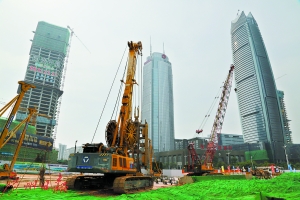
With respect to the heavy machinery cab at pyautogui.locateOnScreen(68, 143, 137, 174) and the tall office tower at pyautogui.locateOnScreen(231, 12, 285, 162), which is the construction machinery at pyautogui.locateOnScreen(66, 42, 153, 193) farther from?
the tall office tower at pyautogui.locateOnScreen(231, 12, 285, 162)

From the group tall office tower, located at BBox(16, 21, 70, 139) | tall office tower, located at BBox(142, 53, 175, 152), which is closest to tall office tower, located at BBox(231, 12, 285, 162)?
tall office tower, located at BBox(142, 53, 175, 152)

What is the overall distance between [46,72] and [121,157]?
6626 inches

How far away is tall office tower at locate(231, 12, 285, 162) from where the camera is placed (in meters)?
144

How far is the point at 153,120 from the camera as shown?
185 meters

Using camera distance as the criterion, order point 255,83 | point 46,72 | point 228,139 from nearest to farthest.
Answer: point 255,83
point 46,72
point 228,139

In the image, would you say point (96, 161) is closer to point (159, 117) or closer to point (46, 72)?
point (46, 72)

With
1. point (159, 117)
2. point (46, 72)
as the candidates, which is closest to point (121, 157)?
point (46, 72)

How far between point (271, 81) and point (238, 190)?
537 feet

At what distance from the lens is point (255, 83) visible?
150375 millimetres

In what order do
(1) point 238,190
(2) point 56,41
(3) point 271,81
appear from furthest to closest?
(2) point 56,41
(3) point 271,81
(1) point 238,190

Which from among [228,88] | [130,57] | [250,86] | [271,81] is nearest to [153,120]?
[250,86]

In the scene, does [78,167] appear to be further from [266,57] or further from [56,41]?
[56,41]

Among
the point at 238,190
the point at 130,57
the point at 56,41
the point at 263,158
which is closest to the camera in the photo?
the point at 238,190

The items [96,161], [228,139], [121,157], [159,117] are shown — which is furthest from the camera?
[228,139]
